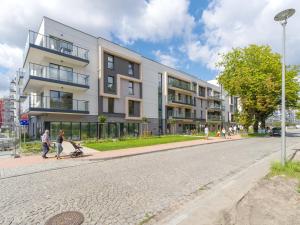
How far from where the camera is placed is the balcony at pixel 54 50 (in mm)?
21250

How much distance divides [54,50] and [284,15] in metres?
20.3

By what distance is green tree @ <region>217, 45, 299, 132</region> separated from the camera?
32.4 m

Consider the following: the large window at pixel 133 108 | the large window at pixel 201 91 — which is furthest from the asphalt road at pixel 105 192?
the large window at pixel 201 91

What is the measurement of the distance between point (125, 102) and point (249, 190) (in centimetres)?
2634

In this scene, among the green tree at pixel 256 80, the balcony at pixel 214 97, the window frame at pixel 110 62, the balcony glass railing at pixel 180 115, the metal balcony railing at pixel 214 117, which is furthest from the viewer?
the balcony at pixel 214 97

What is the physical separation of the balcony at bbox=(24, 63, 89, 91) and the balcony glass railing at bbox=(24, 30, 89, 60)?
2229mm

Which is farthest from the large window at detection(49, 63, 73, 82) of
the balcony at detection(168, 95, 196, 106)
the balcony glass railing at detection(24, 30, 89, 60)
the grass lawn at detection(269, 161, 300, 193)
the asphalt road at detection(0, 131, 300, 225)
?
the balcony at detection(168, 95, 196, 106)

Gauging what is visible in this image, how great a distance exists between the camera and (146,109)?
1412 inches

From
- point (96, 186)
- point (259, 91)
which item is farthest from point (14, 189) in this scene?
point (259, 91)

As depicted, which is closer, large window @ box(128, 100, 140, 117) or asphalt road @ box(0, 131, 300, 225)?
asphalt road @ box(0, 131, 300, 225)

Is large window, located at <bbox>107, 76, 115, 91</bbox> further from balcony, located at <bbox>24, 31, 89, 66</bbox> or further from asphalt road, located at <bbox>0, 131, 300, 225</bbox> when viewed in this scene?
asphalt road, located at <bbox>0, 131, 300, 225</bbox>

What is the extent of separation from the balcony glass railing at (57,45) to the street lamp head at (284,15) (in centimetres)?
2054

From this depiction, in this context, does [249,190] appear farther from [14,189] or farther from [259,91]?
[259,91]

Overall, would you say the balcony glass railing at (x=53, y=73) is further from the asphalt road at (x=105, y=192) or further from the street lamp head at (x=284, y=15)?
the street lamp head at (x=284, y=15)
